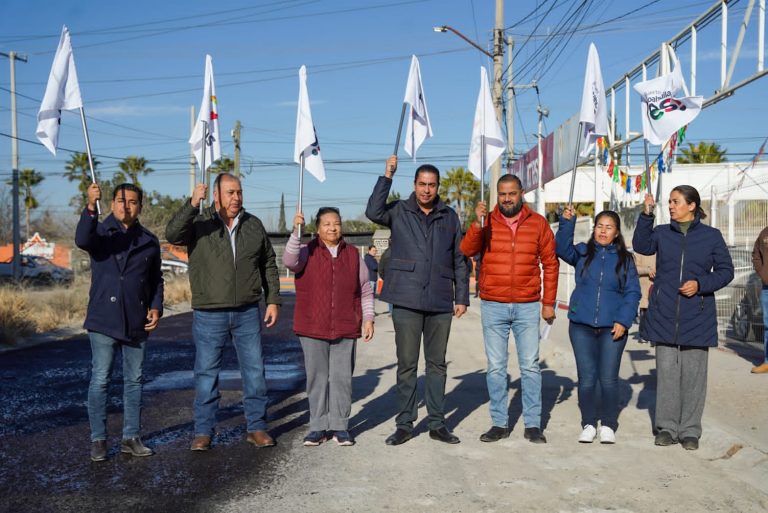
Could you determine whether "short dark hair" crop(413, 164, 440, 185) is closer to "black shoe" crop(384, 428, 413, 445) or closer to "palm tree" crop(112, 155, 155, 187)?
"black shoe" crop(384, 428, 413, 445)

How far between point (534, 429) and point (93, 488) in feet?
10.8

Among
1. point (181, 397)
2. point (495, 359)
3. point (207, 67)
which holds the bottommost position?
point (181, 397)

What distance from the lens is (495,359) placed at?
6.79m

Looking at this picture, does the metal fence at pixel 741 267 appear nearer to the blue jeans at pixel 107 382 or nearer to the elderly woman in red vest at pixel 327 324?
the elderly woman in red vest at pixel 327 324

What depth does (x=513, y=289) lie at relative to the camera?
21.8 feet

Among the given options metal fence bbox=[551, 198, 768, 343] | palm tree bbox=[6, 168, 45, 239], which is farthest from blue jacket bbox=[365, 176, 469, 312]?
palm tree bbox=[6, 168, 45, 239]

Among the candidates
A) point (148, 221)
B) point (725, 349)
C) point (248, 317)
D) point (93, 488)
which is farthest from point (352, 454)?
point (148, 221)

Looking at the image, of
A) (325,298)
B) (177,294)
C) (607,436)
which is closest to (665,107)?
(607,436)

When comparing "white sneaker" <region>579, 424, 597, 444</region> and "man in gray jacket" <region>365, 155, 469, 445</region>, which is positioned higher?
"man in gray jacket" <region>365, 155, 469, 445</region>

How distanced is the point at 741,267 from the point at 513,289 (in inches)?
311

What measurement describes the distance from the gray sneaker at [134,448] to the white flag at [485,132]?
3767 mm

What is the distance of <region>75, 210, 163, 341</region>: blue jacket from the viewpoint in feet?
19.5

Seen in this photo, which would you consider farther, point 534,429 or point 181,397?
point 181,397

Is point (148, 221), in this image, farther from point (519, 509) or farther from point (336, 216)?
point (519, 509)
